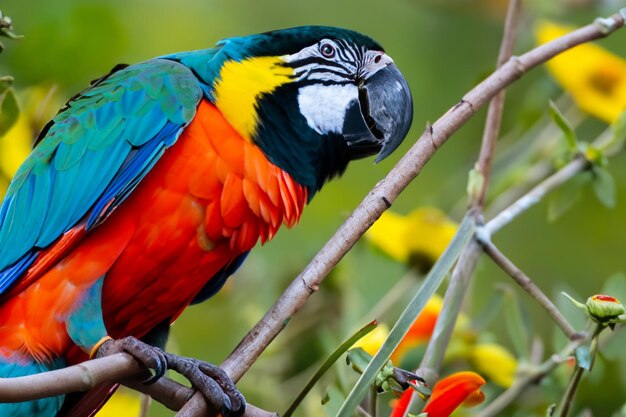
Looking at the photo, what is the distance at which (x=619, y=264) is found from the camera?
249 cm

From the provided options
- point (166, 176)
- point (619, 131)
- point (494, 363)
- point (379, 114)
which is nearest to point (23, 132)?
point (166, 176)

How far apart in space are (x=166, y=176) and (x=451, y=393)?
0.53m

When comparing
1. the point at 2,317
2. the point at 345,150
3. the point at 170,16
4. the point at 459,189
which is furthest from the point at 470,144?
the point at 2,317

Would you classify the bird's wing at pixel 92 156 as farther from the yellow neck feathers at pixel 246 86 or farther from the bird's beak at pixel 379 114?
the bird's beak at pixel 379 114

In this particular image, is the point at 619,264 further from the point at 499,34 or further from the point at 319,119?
the point at 319,119

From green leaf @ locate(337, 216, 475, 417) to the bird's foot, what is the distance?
20cm

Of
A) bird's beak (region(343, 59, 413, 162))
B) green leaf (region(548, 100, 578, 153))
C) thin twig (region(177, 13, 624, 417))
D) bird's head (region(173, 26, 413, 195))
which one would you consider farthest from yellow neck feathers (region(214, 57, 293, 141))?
green leaf (region(548, 100, 578, 153))

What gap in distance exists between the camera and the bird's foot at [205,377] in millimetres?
1271

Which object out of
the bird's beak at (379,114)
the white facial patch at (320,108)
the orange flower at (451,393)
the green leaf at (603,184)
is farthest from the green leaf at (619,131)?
the orange flower at (451,393)

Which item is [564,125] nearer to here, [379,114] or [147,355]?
[379,114]

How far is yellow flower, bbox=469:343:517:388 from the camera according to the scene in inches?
59.7

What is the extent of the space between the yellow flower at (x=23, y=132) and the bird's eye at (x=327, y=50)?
0.44 meters

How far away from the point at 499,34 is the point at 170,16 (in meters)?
0.95

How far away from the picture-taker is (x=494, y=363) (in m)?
1.53
